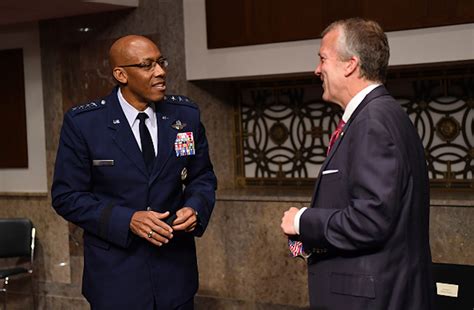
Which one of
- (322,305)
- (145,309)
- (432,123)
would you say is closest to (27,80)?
(432,123)

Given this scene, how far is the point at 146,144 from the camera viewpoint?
119 inches

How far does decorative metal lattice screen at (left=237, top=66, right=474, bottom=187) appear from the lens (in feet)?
16.3

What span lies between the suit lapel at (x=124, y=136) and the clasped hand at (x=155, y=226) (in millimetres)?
197

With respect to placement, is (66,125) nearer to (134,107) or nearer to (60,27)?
(134,107)

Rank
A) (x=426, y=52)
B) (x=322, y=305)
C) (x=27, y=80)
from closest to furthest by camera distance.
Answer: (x=322, y=305), (x=426, y=52), (x=27, y=80)

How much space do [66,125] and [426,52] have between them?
2.37 metres

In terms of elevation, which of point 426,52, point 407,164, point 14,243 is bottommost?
point 14,243

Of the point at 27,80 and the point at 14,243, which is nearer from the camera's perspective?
the point at 14,243

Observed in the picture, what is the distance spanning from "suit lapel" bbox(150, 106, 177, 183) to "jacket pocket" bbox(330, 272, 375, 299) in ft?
3.13

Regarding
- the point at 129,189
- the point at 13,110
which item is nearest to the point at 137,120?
the point at 129,189

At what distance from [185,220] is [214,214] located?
237 cm

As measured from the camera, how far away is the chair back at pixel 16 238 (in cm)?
547

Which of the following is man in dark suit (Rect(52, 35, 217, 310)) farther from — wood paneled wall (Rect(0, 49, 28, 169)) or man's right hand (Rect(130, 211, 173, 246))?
wood paneled wall (Rect(0, 49, 28, 169))

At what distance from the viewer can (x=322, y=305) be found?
2.38 metres
